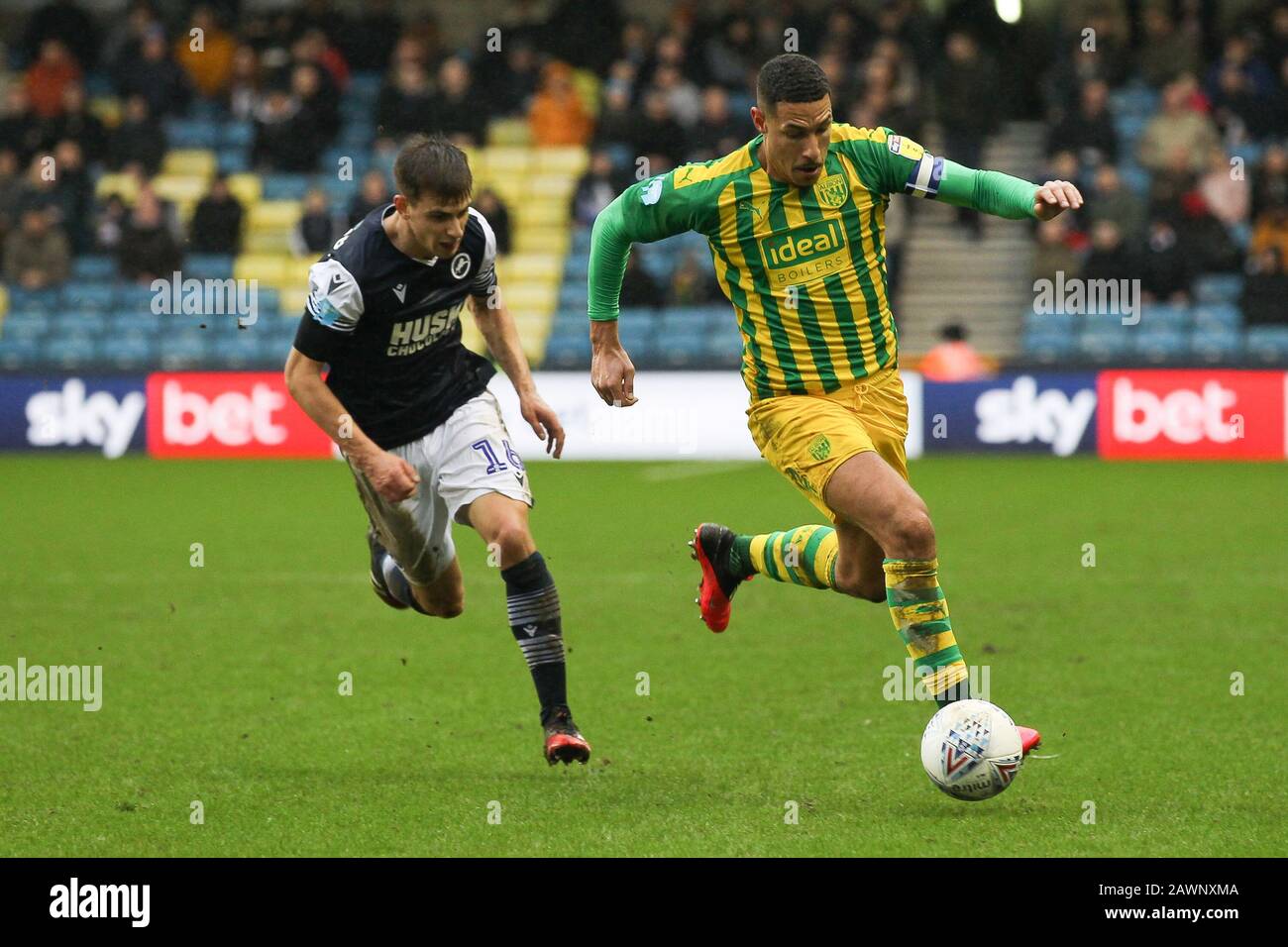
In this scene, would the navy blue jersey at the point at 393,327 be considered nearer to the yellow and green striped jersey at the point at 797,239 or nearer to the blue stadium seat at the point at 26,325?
the yellow and green striped jersey at the point at 797,239

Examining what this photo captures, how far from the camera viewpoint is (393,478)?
5797 mm

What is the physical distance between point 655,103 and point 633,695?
13.5 m

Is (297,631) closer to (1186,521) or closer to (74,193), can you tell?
(1186,521)

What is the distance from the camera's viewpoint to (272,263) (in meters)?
21.2

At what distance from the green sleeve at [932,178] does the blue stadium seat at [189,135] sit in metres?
17.8

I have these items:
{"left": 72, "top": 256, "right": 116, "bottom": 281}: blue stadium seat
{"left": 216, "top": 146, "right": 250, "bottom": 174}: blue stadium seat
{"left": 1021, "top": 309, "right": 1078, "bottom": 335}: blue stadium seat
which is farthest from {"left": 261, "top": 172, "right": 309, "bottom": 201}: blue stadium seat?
{"left": 1021, "top": 309, "right": 1078, "bottom": 335}: blue stadium seat

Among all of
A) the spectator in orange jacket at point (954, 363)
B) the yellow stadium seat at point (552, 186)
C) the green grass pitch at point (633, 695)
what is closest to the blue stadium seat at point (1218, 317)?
the spectator in orange jacket at point (954, 363)

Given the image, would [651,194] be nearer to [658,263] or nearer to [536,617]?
[536,617]

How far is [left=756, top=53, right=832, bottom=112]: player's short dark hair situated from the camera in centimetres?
559

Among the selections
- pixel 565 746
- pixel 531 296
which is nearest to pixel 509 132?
pixel 531 296

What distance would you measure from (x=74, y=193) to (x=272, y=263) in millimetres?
2384

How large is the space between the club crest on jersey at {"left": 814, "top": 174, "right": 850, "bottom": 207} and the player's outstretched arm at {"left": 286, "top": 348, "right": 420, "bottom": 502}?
1.61 metres
